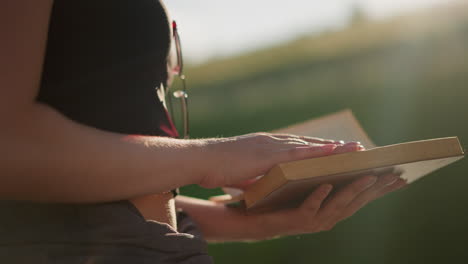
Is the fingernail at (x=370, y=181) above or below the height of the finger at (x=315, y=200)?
above

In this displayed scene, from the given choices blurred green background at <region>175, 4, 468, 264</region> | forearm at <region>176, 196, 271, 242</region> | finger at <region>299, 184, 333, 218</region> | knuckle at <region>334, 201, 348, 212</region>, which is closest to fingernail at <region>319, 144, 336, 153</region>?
finger at <region>299, 184, 333, 218</region>

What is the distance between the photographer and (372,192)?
1013 millimetres

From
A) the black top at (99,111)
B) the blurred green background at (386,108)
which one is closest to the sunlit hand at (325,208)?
the black top at (99,111)

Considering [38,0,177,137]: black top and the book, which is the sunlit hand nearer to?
the book

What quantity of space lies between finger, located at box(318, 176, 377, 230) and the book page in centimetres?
18

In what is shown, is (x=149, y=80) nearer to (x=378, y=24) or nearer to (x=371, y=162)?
(x=371, y=162)

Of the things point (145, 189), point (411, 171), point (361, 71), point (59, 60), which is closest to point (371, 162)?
point (411, 171)

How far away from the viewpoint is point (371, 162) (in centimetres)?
76

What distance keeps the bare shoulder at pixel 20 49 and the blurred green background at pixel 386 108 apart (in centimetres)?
231

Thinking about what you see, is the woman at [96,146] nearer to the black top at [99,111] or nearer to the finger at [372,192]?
the black top at [99,111]

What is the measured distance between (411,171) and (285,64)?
2890 mm

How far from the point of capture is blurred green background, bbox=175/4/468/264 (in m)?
A: 2.54

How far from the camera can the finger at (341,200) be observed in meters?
0.92

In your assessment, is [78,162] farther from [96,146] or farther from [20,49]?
[20,49]
